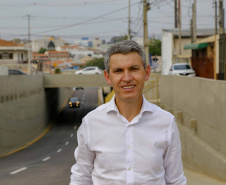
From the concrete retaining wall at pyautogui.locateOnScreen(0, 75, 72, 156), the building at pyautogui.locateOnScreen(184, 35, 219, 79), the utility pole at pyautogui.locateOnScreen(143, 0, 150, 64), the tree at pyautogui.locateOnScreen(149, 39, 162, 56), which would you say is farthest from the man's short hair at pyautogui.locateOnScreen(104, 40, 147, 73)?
the tree at pyautogui.locateOnScreen(149, 39, 162, 56)

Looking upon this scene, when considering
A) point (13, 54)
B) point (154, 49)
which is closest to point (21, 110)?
point (13, 54)

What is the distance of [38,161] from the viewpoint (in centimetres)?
3014

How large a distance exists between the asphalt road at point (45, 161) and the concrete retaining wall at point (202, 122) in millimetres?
5924

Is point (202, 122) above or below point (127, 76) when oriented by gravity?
below

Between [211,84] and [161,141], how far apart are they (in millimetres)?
12312

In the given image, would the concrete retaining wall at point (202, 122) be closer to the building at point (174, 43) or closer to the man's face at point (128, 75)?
the man's face at point (128, 75)

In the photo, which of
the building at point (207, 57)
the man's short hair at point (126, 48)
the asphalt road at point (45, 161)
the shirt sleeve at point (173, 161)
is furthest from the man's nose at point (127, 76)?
the building at point (207, 57)

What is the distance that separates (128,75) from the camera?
3248 millimetres

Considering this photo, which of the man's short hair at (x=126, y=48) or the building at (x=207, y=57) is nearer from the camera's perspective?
the man's short hair at (x=126, y=48)

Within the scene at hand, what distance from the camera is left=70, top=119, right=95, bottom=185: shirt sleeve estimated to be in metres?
3.33

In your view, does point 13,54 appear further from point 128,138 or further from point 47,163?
point 128,138

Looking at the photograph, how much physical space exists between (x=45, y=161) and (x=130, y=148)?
89.9ft

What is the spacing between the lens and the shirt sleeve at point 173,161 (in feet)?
10.7

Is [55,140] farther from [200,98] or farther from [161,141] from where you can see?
[161,141]
